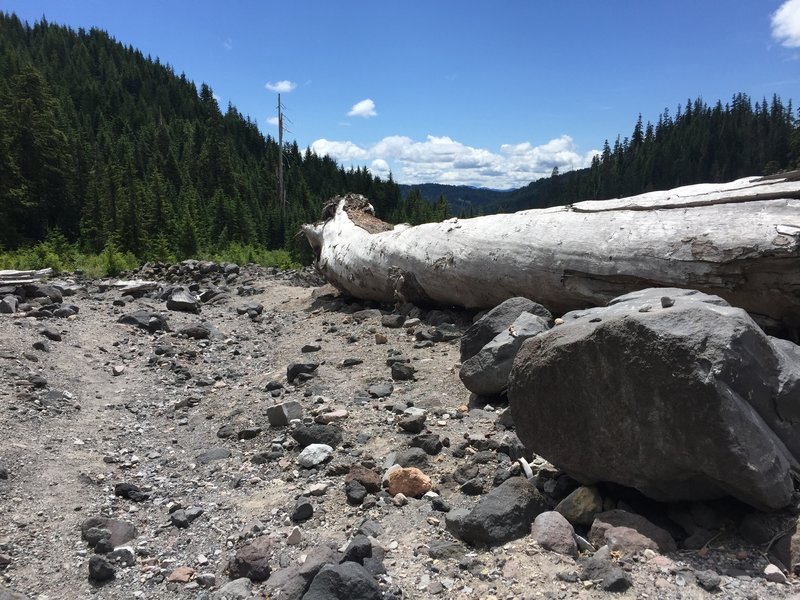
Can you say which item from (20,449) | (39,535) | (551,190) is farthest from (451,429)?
(551,190)

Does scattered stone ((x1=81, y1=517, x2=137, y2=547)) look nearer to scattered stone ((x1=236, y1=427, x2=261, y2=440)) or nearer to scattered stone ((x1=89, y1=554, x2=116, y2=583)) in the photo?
scattered stone ((x1=89, y1=554, x2=116, y2=583))

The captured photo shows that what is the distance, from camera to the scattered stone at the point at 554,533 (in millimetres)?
3072

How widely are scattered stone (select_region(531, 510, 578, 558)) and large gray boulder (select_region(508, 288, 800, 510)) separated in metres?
0.36

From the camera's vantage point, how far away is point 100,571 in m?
3.37

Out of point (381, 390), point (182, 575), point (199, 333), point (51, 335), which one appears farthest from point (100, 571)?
point (199, 333)

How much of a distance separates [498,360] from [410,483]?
1648 millimetres

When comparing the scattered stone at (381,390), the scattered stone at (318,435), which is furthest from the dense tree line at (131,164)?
the scattered stone at (318,435)

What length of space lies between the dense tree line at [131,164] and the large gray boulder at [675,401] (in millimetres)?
16942

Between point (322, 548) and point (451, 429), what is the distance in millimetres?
1891

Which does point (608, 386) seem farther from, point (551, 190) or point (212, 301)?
point (551, 190)

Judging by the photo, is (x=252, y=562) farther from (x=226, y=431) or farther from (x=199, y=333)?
(x=199, y=333)

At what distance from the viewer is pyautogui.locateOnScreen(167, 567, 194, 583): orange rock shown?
3.33m

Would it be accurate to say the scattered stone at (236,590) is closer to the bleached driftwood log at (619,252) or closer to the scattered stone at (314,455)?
the scattered stone at (314,455)

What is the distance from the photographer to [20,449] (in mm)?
4949
